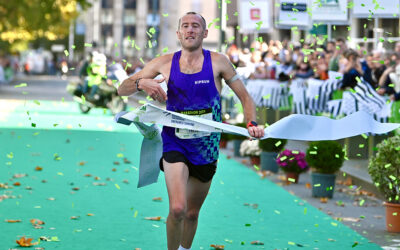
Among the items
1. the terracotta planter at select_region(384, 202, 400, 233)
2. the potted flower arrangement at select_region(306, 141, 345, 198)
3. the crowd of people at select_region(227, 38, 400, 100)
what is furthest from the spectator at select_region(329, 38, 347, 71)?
the terracotta planter at select_region(384, 202, 400, 233)

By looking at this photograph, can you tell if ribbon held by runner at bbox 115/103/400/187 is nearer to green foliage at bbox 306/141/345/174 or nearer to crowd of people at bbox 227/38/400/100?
crowd of people at bbox 227/38/400/100

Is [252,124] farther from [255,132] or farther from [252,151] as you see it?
[252,151]

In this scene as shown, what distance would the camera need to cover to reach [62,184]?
13.6 m

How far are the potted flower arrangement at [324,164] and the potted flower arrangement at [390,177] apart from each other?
8.81 ft

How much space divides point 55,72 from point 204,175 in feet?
330

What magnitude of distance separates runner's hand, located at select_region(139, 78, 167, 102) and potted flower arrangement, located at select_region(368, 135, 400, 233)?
3.79 metres

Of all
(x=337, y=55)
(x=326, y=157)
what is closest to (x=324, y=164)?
(x=326, y=157)

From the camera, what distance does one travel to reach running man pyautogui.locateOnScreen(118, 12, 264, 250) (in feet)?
22.5

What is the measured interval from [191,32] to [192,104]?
0.52 meters

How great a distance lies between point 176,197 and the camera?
6.73 meters

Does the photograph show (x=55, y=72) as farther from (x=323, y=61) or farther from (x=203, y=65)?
(x=203, y=65)

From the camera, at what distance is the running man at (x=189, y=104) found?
6855mm

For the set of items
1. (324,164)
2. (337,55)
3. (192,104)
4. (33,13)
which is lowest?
(33,13)

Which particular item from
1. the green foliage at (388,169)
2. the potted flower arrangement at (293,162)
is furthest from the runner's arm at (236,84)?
the potted flower arrangement at (293,162)
